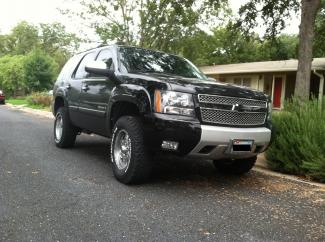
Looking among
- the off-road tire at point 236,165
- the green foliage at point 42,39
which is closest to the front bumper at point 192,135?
the off-road tire at point 236,165

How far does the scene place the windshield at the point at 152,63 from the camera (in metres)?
6.89

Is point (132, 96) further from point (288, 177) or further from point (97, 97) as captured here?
point (288, 177)

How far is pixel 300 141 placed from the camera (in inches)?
276

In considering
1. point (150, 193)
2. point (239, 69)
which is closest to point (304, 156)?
point (150, 193)

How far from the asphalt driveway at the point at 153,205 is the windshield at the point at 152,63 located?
153 cm

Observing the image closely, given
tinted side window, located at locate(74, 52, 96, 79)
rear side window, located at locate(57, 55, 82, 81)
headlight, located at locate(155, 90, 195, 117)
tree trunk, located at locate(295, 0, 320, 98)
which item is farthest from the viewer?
tree trunk, located at locate(295, 0, 320, 98)

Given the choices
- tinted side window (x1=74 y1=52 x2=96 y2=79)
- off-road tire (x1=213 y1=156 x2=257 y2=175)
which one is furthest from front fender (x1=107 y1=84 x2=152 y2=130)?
off-road tire (x1=213 y1=156 x2=257 y2=175)

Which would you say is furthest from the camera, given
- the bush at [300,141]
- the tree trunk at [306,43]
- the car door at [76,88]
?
the tree trunk at [306,43]

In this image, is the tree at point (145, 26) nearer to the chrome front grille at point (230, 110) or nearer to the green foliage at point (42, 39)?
the chrome front grille at point (230, 110)

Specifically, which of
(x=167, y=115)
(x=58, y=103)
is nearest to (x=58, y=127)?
(x=58, y=103)

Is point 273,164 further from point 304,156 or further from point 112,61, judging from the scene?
point 112,61

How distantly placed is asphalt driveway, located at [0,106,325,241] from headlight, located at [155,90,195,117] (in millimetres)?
1018

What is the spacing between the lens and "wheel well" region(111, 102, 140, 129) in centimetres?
621

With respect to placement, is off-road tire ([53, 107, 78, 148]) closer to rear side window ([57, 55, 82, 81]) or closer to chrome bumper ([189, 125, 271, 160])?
rear side window ([57, 55, 82, 81])
